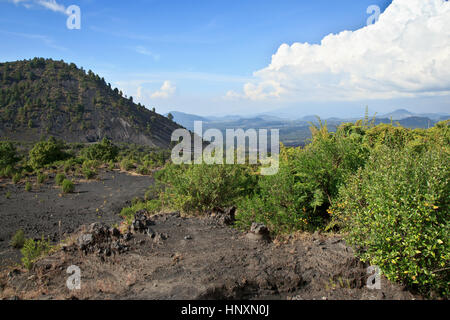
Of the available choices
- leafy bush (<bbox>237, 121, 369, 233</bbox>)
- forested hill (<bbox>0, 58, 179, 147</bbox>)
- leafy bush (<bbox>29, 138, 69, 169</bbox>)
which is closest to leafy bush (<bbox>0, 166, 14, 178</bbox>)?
leafy bush (<bbox>29, 138, 69, 169</bbox>)

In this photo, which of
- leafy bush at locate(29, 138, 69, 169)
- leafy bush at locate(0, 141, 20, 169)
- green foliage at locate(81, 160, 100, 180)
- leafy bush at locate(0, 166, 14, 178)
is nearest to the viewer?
leafy bush at locate(0, 166, 14, 178)

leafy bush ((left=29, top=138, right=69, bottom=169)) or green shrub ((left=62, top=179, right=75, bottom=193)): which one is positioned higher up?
leafy bush ((left=29, top=138, right=69, bottom=169))

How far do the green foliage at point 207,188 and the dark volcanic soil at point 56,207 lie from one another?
4.70 metres

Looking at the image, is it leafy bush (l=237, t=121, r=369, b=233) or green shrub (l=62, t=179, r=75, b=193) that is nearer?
leafy bush (l=237, t=121, r=369, b=233)

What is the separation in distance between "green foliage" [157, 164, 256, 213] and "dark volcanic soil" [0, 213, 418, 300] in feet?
7.26

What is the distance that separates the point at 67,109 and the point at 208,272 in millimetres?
76149

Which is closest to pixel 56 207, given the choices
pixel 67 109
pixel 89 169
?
pixel 89 169

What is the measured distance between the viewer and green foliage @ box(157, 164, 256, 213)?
8688mm

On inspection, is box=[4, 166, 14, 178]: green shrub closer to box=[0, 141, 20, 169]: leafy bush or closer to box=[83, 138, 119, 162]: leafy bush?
box=[0, 141, 20, 169]: leafy bush

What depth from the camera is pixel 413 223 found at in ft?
12.7

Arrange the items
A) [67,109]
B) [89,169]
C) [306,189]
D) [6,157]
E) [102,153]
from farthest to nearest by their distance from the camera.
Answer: [67,109]
[102,153]
[89,169]
[6,157]
[306,189]

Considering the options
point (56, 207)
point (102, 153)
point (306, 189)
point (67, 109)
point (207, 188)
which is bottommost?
point (56, 207)

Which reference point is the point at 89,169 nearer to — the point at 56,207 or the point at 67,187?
the point at 67,187

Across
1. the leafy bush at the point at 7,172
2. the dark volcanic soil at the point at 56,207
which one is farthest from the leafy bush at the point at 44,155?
the dark volcanic soil at the point at 56,207
